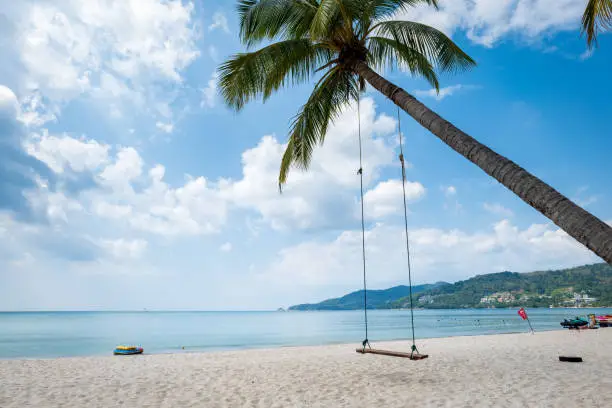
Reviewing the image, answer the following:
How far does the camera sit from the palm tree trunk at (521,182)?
7.71 feet

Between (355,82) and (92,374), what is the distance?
758 centimetres

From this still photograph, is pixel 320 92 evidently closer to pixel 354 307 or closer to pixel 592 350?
pixel 592 350

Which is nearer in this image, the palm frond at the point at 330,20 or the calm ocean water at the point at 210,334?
the palm frond at the point at 330,20

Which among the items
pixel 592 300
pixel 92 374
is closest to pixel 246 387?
pixel 92 374

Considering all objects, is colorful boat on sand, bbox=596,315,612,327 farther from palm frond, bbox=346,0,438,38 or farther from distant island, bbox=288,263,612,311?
distant island, bbox=288,263,612,311

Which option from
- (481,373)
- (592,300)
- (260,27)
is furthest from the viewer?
(592,300)

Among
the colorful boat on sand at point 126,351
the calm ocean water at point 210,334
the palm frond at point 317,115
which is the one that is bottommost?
the calm ocean water at point 210,334

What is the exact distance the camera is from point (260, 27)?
→ 19.9 feet

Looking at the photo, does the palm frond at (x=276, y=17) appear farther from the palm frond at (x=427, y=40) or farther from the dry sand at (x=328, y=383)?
the dry sand at (x=328, y=383)

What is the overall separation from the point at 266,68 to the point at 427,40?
234 cm

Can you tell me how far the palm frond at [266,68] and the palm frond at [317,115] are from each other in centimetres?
40

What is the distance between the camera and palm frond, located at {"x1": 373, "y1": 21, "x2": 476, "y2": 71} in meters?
5.73

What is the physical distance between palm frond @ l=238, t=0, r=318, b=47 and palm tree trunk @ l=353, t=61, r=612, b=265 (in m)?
2.05

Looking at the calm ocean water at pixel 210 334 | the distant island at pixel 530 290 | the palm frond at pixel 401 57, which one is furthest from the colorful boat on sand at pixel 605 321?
the distant island at pixel 530 290
